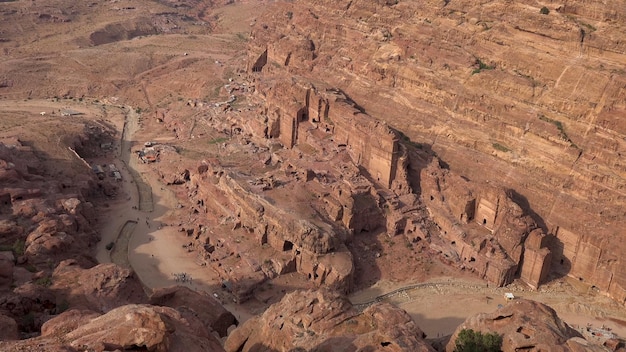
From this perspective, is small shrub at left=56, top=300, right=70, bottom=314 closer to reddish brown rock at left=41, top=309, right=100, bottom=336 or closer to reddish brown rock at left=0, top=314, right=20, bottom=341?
reddish brown rock at left=0, top=314, right=20, bottom=341

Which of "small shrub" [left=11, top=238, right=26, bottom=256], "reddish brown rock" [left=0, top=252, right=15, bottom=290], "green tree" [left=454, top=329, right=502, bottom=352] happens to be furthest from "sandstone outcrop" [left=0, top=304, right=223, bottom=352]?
"small shrub" [left=11, top=238, right=26, bottom=256]

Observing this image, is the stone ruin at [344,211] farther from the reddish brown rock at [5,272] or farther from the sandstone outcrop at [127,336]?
the sandstone outcrop at [127,336]

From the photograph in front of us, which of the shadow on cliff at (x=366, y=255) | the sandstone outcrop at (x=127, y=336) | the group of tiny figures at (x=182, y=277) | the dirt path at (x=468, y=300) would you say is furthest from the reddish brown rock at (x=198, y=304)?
the shadow on cliff at (x=366, y=255)

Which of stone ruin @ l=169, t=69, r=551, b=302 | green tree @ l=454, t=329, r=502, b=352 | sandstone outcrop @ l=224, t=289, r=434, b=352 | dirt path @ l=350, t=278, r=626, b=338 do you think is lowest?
dirt path @ l=350, t=278, r=626, b=338

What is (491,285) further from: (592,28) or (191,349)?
(191,349)

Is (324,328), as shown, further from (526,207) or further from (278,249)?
(526,207)

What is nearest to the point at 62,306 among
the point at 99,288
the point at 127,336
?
the point at 99,288

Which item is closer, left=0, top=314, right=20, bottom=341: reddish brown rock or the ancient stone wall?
left=0, top=314, right=20, bottom=341: reddish brown rock
